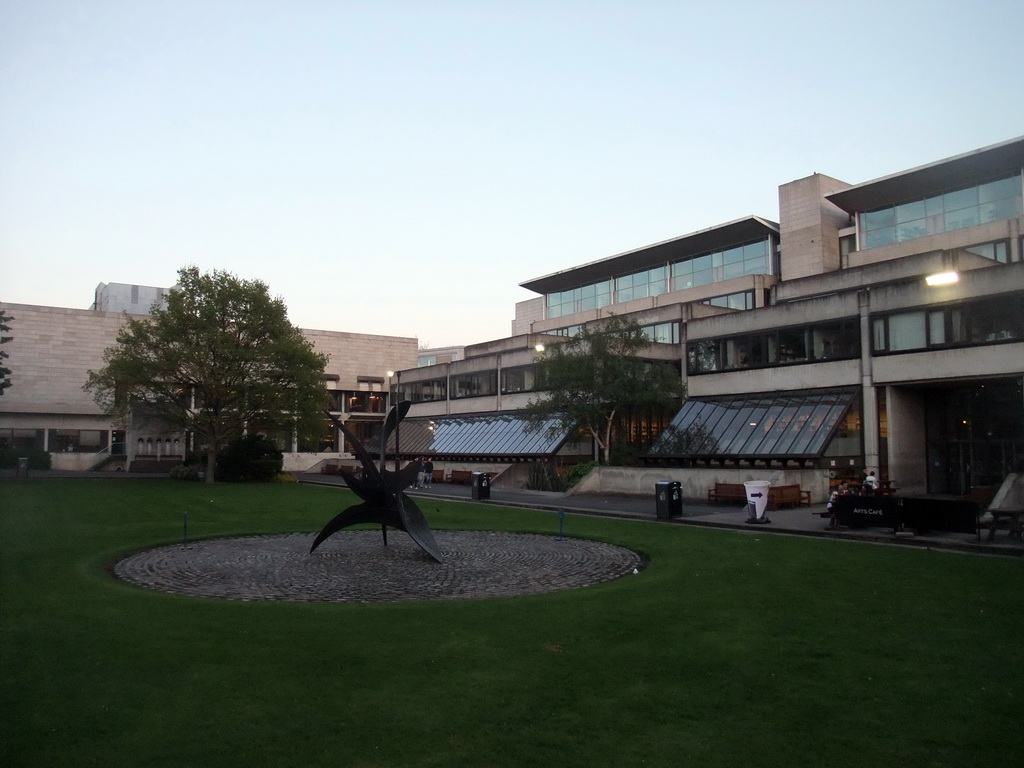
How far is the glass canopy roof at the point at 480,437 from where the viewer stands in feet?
130

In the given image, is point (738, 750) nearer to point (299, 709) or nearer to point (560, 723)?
point (560, 723)

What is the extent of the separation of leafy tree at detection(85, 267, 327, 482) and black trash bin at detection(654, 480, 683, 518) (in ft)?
84.0

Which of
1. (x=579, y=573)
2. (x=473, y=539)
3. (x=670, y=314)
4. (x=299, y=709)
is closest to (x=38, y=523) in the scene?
(x=473, y=539)

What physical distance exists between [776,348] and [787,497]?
10.2 meters

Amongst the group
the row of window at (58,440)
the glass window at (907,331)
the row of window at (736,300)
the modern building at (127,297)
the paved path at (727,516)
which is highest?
the modern building at (127,297)

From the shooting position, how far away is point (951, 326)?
2816 centimetres

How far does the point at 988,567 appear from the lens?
44.7 feet

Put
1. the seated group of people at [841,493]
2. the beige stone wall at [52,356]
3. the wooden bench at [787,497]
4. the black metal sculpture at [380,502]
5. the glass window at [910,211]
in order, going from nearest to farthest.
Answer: the black metal sculpture at [380,502], the seated group of people at [841,493], the wooden bench at [787,497], the glass window at [910,211], the beige stone wall at [52,356]

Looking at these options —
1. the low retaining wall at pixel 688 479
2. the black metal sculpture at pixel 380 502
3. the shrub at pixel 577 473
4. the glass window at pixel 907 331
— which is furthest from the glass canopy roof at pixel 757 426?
the black metal sculpture at pixel 380 502

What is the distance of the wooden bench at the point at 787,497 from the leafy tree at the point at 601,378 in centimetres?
758

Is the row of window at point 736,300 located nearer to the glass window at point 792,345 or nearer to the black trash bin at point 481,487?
the glass window at point 792,345

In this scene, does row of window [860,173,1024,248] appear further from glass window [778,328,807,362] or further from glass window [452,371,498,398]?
glass window [452,371,498,398]

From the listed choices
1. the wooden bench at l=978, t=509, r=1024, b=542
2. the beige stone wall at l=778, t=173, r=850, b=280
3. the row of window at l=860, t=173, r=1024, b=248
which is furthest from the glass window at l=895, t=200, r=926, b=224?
the wooden bench at l=978, t=509, r=1024, b=542

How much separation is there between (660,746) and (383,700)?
8.21ft
